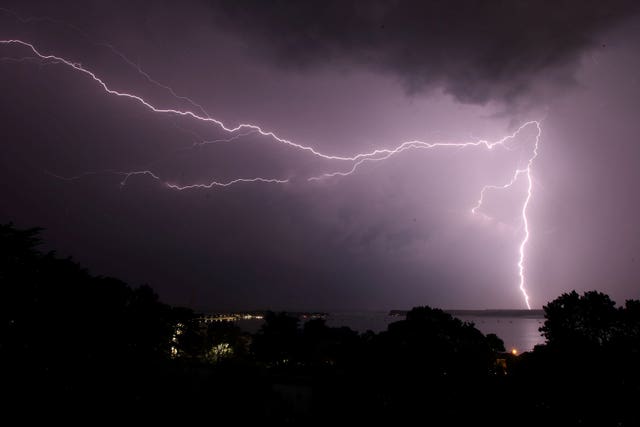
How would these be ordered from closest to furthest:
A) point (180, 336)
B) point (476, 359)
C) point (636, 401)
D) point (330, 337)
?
point (636, 401), point (476, 359), point (180, 336), point (330, 337)

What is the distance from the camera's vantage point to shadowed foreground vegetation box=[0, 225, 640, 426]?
7.96 m

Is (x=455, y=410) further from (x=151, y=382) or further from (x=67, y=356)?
(x=67, y=356)

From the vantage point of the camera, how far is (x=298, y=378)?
1154 cm

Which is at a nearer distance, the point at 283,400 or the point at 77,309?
the point at 283,400

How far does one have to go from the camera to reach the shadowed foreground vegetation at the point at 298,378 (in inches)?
313

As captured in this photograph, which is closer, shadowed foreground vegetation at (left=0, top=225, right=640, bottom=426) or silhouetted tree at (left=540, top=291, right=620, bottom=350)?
shadowed foreground vegetation at (left=0, top=225, right=640, bottom=426)

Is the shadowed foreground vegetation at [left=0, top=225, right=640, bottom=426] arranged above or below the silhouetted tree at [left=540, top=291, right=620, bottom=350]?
below

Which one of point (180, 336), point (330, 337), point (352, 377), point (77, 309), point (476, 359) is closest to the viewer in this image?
point (352, 377)

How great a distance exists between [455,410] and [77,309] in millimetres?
12169

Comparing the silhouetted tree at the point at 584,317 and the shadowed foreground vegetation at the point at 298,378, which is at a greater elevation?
the silhouetted tree at the point at 584,317

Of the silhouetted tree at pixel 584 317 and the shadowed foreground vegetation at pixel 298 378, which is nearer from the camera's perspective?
the shadowed foreground vegetation at pixel 298 378

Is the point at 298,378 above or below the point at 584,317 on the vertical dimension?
below

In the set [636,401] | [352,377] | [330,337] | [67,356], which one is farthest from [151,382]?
[330,337]

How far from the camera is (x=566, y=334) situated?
11.2 meters
